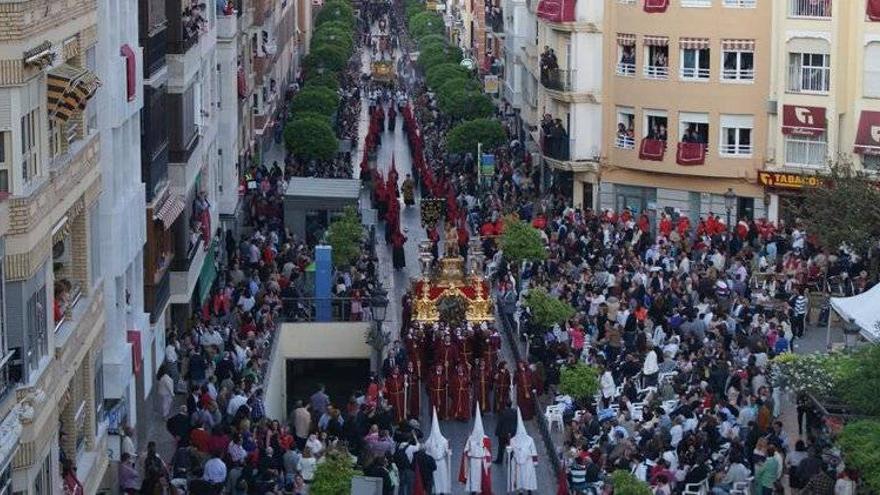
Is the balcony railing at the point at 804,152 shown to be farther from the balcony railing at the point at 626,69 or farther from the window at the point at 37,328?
the window at the point at 37,328

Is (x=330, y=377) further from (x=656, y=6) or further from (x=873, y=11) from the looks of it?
(x=656, y=6)

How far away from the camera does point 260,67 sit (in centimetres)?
8331

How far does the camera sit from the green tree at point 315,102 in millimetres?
95062

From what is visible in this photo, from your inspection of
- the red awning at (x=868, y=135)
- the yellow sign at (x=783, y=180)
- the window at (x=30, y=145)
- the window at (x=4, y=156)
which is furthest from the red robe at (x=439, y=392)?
the red awning at (x=868, y=135)

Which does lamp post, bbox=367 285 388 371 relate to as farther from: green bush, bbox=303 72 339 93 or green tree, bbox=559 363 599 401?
green bush, bbox=303 72 339 93

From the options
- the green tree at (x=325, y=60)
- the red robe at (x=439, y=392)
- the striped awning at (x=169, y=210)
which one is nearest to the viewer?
the striped awning at (x=169, y=210)

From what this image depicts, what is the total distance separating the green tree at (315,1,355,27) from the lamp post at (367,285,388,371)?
→ 314 feet

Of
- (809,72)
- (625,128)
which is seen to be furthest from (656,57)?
(809,72)

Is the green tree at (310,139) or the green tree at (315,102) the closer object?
the green tree at (310,139)

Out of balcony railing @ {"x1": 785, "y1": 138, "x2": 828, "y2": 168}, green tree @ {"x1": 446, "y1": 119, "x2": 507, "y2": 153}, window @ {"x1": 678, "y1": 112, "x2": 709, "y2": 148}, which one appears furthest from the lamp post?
green tree @ {"x1": 446, "y1": 119, "x2": 507, "y2": 153}

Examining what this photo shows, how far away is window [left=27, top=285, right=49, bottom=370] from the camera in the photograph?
26562 millimetres

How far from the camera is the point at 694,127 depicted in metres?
70.9

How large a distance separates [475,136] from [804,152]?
1856 centimetres

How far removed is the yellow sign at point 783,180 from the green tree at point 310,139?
19532 millimetres
